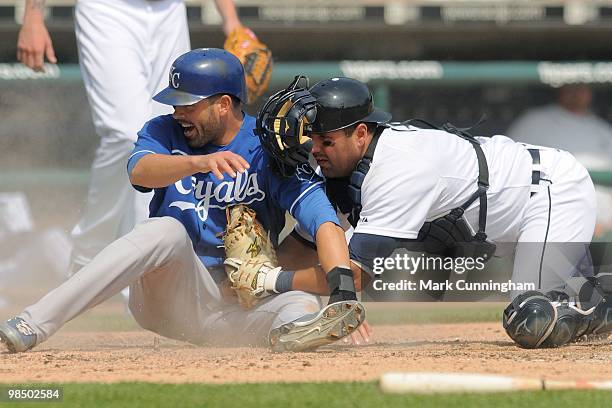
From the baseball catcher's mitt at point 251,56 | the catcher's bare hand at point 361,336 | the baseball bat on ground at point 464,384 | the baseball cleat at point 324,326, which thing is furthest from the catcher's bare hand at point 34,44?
the baseball bat on ground at point 464,384

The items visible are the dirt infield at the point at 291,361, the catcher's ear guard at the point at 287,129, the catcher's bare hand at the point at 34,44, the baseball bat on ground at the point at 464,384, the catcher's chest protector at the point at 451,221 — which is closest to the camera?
the baseball bat on ground at the point at 464,384

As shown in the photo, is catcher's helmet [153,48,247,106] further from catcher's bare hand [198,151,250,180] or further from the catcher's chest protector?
the catcher's chest protector

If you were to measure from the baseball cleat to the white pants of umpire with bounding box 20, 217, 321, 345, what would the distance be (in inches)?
3.4

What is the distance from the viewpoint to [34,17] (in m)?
5.71

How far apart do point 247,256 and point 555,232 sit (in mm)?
1316

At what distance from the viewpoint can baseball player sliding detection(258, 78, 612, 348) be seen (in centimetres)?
442

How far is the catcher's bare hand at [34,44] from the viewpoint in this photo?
18.5 ft

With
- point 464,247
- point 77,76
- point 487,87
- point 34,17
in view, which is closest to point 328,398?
point 464,247

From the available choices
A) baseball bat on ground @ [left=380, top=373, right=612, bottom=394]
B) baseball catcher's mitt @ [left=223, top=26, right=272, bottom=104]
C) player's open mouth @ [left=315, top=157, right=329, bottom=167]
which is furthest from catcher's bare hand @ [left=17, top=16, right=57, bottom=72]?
baseball bat on ground @ [left=380, top=373, right=612, bottom=394]

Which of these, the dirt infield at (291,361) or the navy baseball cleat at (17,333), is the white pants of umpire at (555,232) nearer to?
the dirt infield at (291,361)

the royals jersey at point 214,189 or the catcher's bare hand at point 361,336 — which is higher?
the royals jersey at point 214,189

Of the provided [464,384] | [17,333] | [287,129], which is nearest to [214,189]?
[287,129]

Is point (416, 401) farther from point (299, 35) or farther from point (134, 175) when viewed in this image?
point (299, 35)

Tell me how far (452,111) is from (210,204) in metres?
5.33
